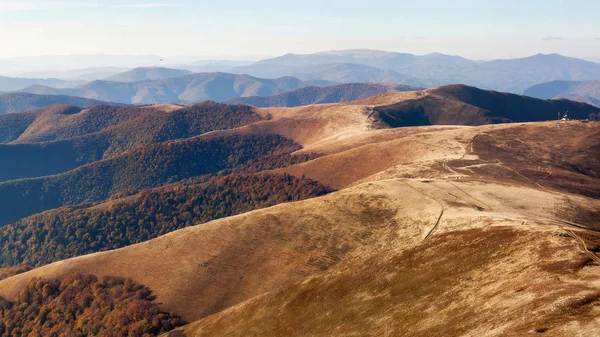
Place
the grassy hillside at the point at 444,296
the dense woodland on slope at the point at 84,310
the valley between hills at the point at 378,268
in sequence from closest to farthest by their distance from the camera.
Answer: the grassy hillside at the point at 444,296, the valley between hills at the point at 378,268, the dense woodland on slope at the point at 84,310

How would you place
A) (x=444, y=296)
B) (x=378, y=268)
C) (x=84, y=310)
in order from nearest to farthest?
(x=444, y=296) < (x=378, y=268) < (x=84, y=310)

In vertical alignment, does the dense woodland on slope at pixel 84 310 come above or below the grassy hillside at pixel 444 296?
below

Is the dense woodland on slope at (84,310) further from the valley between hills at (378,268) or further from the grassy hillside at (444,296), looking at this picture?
the grassy hillside at (444,296)

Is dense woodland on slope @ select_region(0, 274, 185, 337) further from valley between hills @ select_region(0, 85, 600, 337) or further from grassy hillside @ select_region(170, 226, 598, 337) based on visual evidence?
grassy hillside @ select_region(170, 226, 598, 337)

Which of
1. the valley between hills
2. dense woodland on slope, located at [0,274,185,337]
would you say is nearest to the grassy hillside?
the valley between hills

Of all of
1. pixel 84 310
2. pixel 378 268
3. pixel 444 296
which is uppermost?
pixel 444 296

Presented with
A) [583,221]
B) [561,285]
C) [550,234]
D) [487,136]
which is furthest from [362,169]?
[561,285]

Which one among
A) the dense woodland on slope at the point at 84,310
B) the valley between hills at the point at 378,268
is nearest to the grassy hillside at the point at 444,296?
the valley between hills at the point at 378,268

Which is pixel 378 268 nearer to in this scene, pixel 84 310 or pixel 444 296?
pixel 444 296

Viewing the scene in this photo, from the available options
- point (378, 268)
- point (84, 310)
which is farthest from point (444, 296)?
point (84, 310)
